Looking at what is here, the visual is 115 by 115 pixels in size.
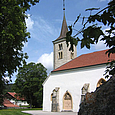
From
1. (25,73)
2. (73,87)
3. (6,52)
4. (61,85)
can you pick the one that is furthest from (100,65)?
(25,73)

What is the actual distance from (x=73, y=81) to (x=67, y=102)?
302 cm

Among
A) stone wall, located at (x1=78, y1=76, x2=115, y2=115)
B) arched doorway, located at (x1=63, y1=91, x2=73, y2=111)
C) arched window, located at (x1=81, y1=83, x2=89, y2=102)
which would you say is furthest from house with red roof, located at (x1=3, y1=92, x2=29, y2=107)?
stone wall, located at (x1=78, y1=76, x2=115, y2=115)

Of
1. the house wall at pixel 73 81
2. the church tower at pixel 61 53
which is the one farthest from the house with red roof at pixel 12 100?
the church tower at pixel 61 53

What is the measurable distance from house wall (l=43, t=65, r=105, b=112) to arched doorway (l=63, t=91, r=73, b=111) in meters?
0.48

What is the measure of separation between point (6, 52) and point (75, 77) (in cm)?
1372

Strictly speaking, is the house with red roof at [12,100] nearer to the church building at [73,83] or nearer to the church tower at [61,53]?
the church building at [73,83]

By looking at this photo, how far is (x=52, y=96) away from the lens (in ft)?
70.3

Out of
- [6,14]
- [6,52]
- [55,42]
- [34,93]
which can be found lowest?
[34,93]

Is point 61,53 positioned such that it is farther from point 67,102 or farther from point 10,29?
point 10,29

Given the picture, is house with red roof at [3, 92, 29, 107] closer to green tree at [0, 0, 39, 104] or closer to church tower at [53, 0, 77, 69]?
green tree at [0, 0, 39, 104]

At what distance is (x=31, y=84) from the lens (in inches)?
1388

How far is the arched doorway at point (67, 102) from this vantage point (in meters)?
20.2

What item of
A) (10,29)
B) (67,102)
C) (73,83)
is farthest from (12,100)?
(10,29)

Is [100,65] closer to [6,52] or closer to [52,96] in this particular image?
[52,96]
